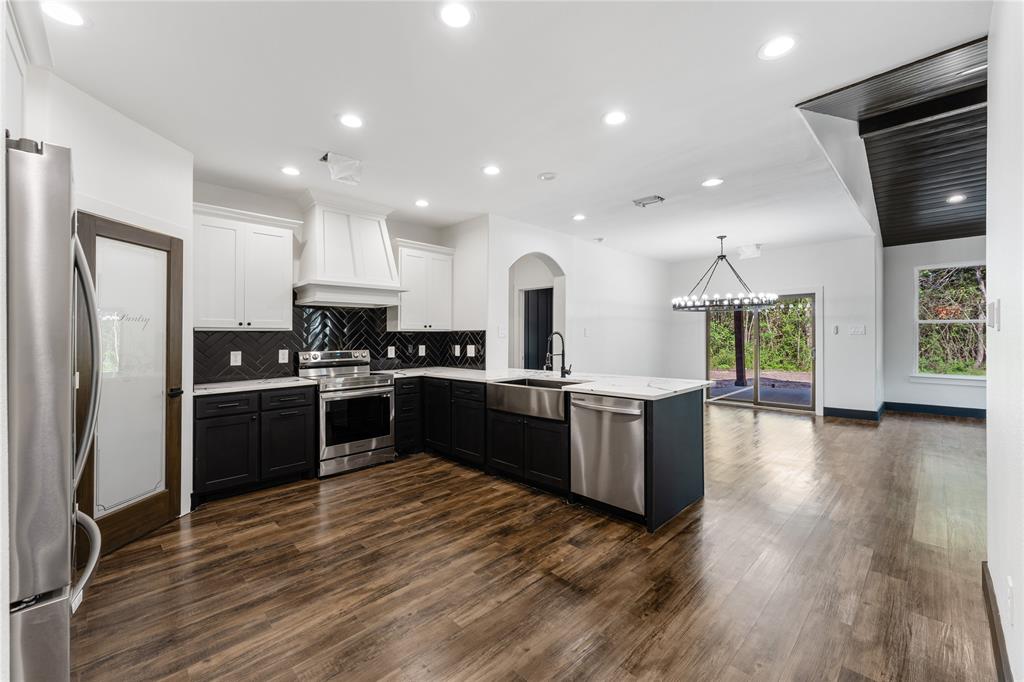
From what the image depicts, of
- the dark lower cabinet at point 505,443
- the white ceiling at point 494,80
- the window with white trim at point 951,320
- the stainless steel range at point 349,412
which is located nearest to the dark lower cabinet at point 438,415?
the stainless steel range at point 349,412

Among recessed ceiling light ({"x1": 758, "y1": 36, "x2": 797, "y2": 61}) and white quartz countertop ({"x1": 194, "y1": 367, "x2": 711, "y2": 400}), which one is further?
white quartz countertop ({"x1": 194, "y1": 367, "x2": 711, "y2": 400})

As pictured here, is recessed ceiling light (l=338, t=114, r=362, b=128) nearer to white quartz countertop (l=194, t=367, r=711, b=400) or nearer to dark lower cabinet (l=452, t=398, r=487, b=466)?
white quartz countertop (l=194, t=367, r=711, b=400)

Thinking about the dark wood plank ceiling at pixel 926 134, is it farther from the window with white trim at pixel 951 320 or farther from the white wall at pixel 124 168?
the white wall at pixel 124 168

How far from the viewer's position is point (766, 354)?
773 centimetres

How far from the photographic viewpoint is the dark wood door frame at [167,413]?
2.56 meters

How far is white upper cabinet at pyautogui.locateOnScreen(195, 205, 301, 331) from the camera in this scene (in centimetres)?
375

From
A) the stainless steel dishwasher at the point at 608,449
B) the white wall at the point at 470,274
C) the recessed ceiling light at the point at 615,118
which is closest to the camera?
the recessed ceiling light at the point at 615,118

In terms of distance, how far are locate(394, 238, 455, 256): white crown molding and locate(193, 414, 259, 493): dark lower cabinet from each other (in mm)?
2383

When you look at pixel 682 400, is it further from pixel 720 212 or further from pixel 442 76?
→ pixel 720 212

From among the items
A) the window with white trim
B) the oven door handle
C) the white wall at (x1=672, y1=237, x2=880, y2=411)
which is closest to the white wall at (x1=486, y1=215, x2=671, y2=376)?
the oven door handle

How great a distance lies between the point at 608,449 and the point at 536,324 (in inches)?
188

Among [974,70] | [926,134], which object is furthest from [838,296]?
[974,70]

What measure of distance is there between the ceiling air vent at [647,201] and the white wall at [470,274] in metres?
1.68

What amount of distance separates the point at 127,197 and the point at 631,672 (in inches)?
149
